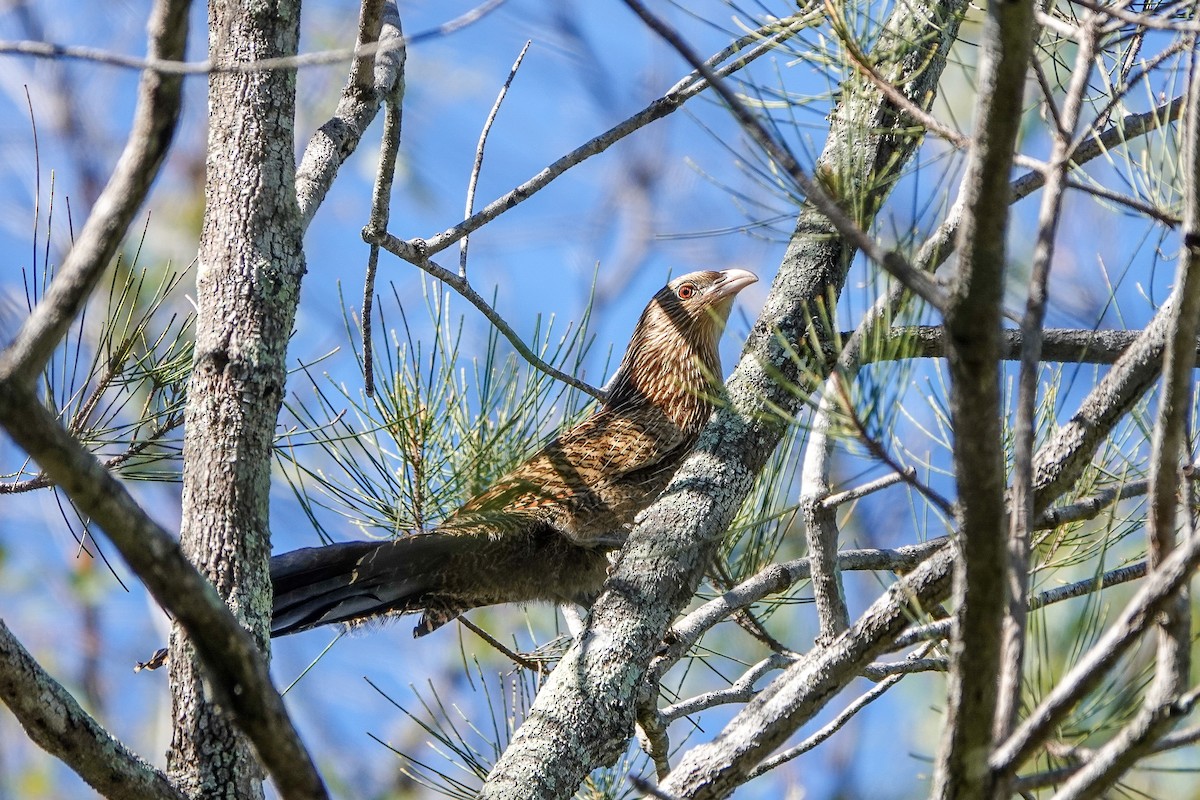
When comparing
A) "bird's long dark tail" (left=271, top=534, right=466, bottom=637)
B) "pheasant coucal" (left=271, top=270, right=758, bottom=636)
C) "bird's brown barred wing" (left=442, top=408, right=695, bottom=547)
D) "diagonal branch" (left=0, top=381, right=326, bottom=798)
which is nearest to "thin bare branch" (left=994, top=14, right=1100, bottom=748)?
"diagonal branch" (left=0, top=381, right=326, bottom=798)

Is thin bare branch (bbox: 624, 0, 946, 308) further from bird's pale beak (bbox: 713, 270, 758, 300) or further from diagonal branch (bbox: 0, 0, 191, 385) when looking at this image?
bird's pale beak (bbox: 713, 270, 758, 300)

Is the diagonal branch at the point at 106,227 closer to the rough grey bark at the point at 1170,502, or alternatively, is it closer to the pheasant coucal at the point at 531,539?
Answer: the rough grey bark at the point at 1170,502

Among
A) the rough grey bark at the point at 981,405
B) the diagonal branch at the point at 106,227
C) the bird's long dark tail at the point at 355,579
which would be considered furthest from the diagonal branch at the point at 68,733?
the rough grey bark at the point at 981,405

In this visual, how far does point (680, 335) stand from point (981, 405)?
3481 millimetres

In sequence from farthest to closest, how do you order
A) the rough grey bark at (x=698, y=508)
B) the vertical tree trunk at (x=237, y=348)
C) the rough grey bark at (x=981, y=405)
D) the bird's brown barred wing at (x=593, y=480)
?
the bird's brown barred wing at (x=593, y=480), the rough grey bark at (x=698, y=508), the vertical tree trunk at (x=237, y=348), the rough grey bark at (x=981, y=405)

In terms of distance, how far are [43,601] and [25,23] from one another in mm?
5305

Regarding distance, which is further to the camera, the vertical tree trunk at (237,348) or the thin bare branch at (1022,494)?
the vertical tree trunk at (237,348)

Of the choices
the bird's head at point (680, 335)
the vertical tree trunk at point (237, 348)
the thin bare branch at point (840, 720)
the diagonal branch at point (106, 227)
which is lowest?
the thin bare branch at point (840, 720)

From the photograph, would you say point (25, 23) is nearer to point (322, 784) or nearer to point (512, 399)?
point (512, 399)

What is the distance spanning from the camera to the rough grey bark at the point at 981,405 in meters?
1.13

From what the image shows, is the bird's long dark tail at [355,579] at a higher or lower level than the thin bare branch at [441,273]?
lower

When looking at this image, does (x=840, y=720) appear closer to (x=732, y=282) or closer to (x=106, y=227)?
(x=106, y=227)

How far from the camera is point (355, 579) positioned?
2.97 m

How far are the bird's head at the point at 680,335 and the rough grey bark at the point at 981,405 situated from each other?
3.14 meters
